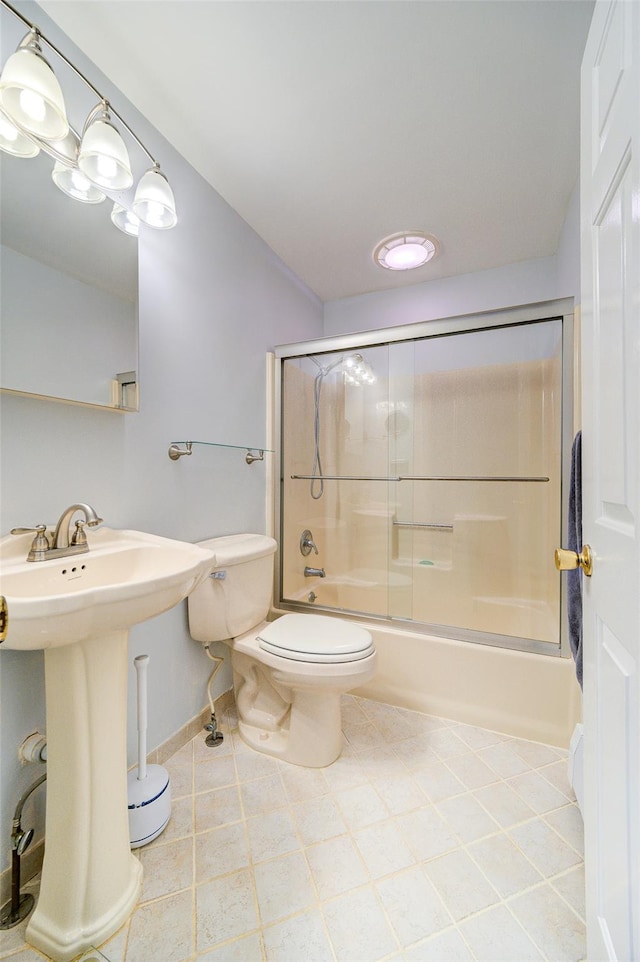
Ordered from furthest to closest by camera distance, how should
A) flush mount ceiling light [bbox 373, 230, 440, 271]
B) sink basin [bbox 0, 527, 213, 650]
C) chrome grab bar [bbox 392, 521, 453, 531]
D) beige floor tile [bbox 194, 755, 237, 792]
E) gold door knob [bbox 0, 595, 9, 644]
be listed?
chrome grab bar [bbox 392, 521, 453, 531] → flush mount ceiling light [bbox 373, 230, 440, 271] → beige floor tile [bbox 194, 755, 237, 792] → sink basin [bbox 0, 527, 213, 650] → gold door knob [bbox 0, 595, 9, 644]

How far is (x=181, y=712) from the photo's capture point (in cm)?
152

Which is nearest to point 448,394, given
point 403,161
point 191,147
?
point 403,161

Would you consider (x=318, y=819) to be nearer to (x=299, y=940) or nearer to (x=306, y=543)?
(x=299, y=940)

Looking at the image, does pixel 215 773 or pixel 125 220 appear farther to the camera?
pixel 215 773

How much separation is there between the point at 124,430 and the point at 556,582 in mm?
1814

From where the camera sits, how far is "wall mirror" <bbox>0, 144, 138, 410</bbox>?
0.96m

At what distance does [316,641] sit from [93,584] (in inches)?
30.6

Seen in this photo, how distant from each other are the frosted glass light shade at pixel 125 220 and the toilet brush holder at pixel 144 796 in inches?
53.5

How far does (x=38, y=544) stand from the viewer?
954 millimetres

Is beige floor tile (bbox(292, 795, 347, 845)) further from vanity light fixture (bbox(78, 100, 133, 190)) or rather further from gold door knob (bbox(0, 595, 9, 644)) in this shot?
vanity light fixture (bbox(78, 100, 133, 190))

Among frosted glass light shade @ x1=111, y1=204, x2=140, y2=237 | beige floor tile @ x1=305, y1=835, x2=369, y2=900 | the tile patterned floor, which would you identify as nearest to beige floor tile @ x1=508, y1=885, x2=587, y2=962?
the tile patterned floor

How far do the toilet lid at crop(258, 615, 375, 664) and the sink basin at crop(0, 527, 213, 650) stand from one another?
567 mm

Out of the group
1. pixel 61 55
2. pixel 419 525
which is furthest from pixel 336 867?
pixel 61 55

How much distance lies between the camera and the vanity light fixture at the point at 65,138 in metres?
0.87
